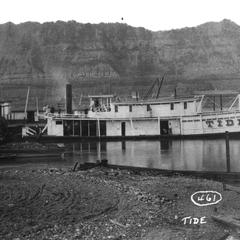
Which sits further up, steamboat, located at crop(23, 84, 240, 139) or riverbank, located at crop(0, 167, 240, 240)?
steamboat, located at crop(23, 84, 240, 139)

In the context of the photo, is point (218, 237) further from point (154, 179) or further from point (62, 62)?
point (62, 62)

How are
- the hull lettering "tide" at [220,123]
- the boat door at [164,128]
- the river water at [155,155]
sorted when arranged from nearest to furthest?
the river water at [155,155], the hull lettering "tide" at [220,123], the boat door at [164,128]

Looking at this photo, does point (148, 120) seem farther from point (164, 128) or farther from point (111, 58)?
point (111, 58)

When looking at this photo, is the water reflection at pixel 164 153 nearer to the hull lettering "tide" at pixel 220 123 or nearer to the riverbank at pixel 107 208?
the hull lettering "tide" at pixel 220 123

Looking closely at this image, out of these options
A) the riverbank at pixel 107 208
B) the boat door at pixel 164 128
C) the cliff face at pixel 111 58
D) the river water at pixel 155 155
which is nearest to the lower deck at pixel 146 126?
the boat door at pixel 164 128

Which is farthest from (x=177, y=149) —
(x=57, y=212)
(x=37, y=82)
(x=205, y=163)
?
(x=37, y=82)

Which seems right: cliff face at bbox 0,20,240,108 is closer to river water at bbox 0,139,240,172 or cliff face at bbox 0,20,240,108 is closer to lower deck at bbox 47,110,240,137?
lower deck at bbox 47,110,240,137

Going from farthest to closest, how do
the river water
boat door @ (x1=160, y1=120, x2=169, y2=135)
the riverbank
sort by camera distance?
boat door @ (x1=160, y1=120, x2=169, y2=135) → the river water → the riverbank

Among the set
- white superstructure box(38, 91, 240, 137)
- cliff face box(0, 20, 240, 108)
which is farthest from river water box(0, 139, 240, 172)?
cliff face box(0, 20, 240, 108)
